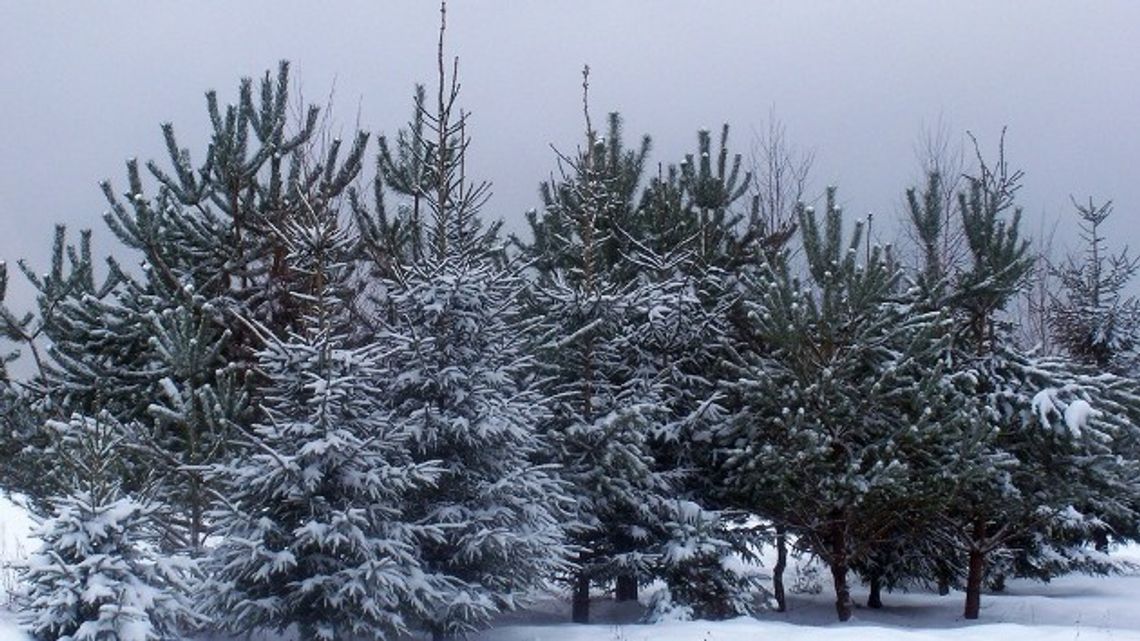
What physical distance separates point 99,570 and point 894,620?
1097cm

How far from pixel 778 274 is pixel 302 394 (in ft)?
21.2

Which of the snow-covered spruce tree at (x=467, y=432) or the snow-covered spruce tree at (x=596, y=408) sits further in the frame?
the snow-covered spruce tree at (x=596, y=408)

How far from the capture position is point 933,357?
13930 mm

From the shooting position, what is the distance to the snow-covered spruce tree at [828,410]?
42.3 ft

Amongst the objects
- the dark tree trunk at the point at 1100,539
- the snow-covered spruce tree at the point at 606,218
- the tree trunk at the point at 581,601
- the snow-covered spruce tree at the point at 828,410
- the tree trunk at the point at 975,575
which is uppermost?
the snow-covered spruce tree at the point at 606,218

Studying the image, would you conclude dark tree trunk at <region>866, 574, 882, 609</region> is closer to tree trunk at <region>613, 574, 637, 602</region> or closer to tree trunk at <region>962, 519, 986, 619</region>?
tree trunk at <region>962, 519, 986, 619</region>

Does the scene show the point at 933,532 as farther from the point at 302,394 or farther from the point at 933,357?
the point at 302,394

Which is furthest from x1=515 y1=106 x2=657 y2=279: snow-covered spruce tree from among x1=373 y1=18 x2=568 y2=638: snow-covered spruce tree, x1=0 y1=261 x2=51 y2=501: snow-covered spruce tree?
x1=0 y1=261 x2=51 y2=501: snow-covered spruce tree

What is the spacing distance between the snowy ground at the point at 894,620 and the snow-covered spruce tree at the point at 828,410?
1.40 meters

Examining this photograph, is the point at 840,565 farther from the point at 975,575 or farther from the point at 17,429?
the point at 17,429

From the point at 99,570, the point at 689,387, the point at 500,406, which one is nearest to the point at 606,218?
the point at 689,387

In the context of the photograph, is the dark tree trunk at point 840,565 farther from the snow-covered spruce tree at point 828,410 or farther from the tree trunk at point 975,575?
the tree trunk at point 975,575

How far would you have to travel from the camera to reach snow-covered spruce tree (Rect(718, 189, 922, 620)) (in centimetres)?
1289

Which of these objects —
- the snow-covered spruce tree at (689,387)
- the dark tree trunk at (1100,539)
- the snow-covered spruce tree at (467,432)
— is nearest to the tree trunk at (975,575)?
the snow-covered spruce tree at (689,387)
